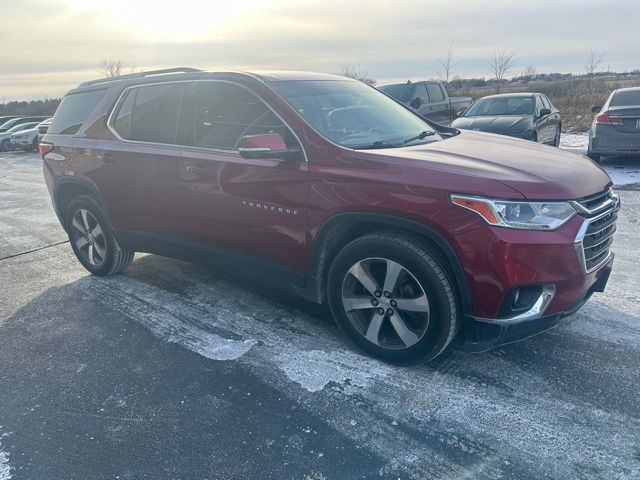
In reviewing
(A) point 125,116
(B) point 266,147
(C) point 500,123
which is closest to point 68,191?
(A) point 125,116

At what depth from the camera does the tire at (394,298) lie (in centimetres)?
290

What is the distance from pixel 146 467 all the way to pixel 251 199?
1793 millimetres

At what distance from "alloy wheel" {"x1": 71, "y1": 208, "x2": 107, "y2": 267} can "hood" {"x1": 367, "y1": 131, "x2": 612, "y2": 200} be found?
3.07 m

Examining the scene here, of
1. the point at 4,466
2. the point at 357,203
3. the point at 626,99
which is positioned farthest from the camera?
the point at 626,99

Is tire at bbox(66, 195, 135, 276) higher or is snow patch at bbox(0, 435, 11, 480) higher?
tire at bbox(66, 195, 135, 276)

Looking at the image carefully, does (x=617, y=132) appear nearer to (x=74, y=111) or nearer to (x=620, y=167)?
(x=620, y=167)

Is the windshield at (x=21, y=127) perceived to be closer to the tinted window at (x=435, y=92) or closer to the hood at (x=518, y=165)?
the tinted window at (x=435, y=92)

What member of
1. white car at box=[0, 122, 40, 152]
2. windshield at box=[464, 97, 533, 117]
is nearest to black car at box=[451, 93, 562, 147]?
windshield at box=[464, 97, 533, 117]

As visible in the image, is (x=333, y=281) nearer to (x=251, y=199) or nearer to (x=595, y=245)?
(x=251, y=199)

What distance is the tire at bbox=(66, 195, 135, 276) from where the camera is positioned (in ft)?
15.8

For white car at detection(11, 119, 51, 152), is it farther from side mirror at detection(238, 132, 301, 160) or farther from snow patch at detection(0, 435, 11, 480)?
snow patch at detection(0, 435, 11, 480)

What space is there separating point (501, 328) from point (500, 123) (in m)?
8.38

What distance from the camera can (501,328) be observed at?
111 inches

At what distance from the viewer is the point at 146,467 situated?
2490 mm
